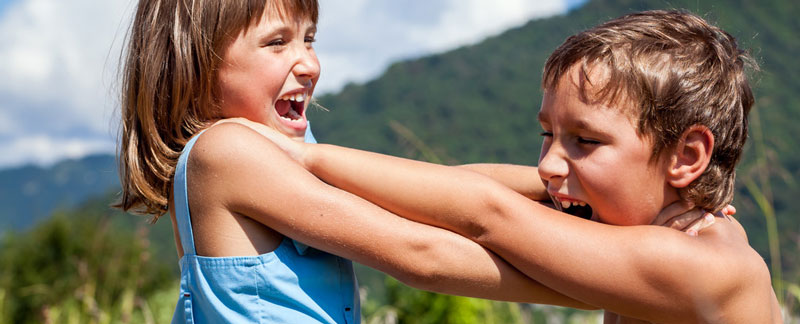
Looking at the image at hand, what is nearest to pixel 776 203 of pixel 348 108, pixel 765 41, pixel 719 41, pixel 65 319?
pixel 65 319

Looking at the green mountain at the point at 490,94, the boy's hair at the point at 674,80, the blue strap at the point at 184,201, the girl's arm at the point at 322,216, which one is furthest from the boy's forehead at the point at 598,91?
the green mountain at the point at 490,94

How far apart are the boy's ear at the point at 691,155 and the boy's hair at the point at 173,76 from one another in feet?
3.42

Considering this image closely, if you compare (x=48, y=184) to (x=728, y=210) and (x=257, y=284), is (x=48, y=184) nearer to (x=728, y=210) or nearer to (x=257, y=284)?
(x=257, y=284)

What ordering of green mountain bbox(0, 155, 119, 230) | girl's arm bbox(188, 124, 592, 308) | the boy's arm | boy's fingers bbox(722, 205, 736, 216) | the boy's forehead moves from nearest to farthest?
girl's arm bbox(188, 124, 592, 308) → the boy's forehead → boy's fingers bbox(722, 205, 736, 216) → the boy's arm → green mountain bbox(0, 155, 119, 230)

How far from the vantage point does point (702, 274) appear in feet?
5.34

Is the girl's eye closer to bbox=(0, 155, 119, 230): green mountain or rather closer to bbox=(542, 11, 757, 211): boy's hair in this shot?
bbox=(542, 11, 757, 211): boy's hair

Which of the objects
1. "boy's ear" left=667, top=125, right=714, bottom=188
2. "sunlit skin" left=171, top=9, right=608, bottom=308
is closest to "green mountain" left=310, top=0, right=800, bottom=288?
"boy's ear" left=667, top=125, right=714, bottom=188

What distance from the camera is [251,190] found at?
1.65 meters

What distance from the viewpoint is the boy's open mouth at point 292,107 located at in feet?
6.75

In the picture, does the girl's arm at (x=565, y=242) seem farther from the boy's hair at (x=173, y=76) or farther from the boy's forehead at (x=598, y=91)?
the boy's hair at (x=173, y=76)

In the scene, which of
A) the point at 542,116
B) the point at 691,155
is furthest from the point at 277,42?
the point at 691,155

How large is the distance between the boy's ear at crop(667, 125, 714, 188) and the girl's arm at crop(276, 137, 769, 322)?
157 mm

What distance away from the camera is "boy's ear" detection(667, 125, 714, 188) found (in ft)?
5.83

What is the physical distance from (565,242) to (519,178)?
1.90ft
